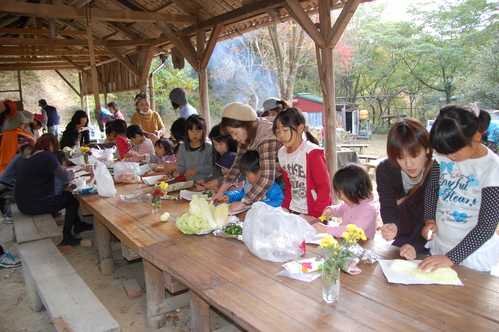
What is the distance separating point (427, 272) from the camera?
1553 millimetres

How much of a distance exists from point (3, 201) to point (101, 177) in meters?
3.25

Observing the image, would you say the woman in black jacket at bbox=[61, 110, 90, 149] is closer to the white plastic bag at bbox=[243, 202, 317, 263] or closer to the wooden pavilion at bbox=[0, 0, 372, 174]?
the wooden pavilion at bbox=[0, 0, 372, 174]

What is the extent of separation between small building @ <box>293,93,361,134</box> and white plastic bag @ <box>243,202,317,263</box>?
1052cm

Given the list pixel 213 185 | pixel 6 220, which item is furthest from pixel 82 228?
pixel 213 185

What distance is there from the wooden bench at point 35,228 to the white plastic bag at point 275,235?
2373mm

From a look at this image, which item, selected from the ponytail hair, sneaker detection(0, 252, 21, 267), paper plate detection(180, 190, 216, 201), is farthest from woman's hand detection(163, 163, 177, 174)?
the ponytail hair

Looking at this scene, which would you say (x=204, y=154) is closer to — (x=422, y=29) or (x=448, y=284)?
(x=448, y=284)

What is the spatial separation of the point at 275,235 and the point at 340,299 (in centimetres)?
49

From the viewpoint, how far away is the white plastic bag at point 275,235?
179 centimetres

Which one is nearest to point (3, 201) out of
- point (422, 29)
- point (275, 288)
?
point (275, 288)

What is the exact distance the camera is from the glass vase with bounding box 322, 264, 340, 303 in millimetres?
1345

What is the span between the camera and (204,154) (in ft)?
12.6

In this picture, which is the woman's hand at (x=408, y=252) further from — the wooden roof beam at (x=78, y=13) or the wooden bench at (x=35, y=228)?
the wooden roof beam at (x=78, y=13)

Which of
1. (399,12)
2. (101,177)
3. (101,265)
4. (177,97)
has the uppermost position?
(399,12)
